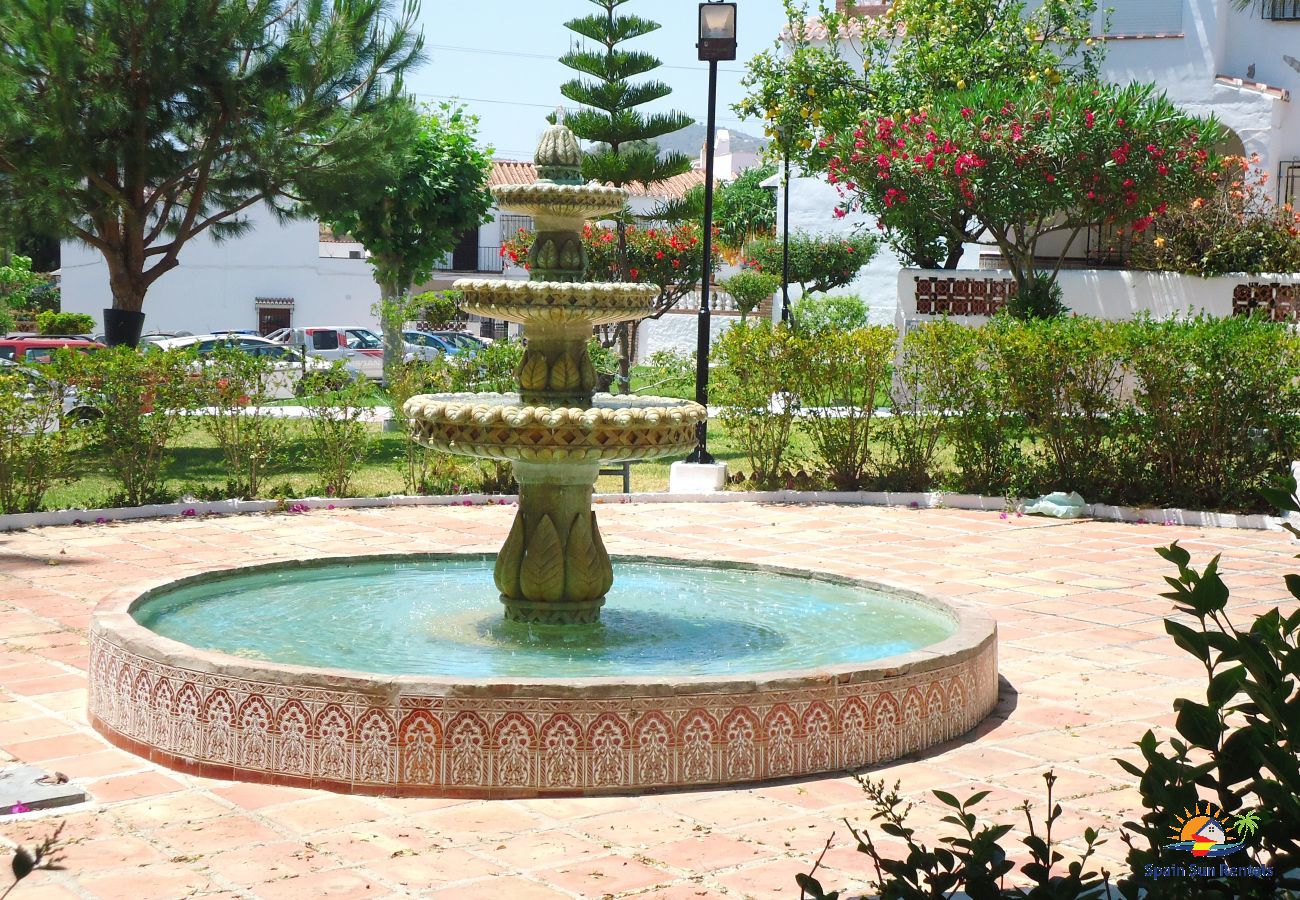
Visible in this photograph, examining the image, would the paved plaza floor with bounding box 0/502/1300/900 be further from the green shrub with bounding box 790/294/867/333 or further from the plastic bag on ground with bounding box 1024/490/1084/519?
the green shrub with bounding box 790/294/867/333

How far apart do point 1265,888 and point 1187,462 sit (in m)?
10.9

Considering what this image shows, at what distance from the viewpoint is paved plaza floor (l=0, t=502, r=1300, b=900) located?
4312 mm

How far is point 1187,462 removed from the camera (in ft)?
40.3

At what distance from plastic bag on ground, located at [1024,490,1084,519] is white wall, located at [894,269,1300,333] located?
7.45m

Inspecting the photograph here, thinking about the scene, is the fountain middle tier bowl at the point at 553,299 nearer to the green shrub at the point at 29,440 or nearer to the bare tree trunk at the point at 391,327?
the green shrub at the point at 29,440

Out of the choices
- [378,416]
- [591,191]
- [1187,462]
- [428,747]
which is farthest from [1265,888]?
[378,416]

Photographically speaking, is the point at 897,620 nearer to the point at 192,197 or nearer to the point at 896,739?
the point at 896,739

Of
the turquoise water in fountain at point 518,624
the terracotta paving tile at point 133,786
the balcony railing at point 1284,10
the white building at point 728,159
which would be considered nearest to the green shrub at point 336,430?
the turquoise water in fountain at point 518,624

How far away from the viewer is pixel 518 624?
6.75 m

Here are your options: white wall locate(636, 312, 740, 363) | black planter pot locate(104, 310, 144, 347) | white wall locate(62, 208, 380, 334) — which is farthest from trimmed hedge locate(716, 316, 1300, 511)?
white wall locate(62, 208, 380, 334)

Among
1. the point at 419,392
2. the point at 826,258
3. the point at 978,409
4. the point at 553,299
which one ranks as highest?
the point at 826,258

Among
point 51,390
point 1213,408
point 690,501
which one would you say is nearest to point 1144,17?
point 1213,408

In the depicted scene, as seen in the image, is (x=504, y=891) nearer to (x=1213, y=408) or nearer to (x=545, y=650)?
(x=545, y=650)

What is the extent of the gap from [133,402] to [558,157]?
5808mm
